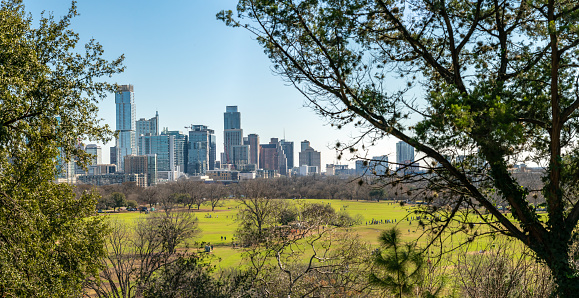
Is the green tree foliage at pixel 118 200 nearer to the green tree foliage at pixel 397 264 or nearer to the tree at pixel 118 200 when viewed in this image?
the tree at pixel 118 200

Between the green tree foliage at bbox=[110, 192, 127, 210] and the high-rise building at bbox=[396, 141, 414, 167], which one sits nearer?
the high-rise building at bbox=[396, 141, 414, 167]

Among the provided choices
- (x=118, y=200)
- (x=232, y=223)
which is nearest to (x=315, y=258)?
(x=232, y=223)

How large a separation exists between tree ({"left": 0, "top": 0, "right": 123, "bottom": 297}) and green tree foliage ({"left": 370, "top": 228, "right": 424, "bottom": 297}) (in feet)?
15.6

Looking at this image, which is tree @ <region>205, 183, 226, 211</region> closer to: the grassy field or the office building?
the grassy field

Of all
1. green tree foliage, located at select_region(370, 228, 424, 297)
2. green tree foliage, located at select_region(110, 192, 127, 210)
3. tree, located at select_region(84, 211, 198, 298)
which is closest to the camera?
green tree foliage, located at select_region(370, 228, 424, 297)

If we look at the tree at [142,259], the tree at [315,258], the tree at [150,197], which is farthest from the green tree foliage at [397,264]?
the tree at [150,197]

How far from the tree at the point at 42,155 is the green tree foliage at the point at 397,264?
187 inches

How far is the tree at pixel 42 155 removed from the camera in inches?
238

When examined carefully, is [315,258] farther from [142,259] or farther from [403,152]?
[142,259]

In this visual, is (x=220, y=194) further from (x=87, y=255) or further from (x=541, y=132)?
(x=541, y=132)

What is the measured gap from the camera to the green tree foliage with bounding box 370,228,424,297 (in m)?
4.17

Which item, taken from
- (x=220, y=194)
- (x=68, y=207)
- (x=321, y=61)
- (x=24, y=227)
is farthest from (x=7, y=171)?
(x=220, y=194)

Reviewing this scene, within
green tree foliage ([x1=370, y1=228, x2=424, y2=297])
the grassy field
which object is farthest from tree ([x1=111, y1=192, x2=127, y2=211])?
green tree foliage ([x1=370, y1=228, x2=424, y2=297])

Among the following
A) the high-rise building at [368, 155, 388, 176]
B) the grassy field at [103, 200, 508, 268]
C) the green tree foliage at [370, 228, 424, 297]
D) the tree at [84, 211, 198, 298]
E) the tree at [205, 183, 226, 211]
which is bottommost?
the grassy field at [103, 200, 508, 268]
